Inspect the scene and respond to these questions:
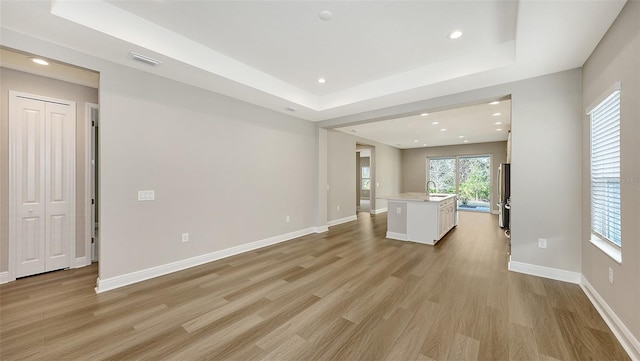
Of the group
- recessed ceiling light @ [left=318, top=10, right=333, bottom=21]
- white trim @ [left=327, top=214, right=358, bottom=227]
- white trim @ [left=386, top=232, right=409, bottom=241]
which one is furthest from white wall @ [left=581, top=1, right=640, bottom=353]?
white trim @ [left=327, top=214, right=358, bottom=227]

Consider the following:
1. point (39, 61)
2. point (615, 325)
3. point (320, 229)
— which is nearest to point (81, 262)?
point (39, 61)

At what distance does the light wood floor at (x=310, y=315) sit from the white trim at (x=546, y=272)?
129mm

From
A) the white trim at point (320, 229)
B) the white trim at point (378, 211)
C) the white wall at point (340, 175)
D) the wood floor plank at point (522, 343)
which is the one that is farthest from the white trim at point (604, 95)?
the white trim at point (378, 211)

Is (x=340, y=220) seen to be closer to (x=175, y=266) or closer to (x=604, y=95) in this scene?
(x=175, y=266)

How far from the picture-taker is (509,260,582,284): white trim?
298 cm

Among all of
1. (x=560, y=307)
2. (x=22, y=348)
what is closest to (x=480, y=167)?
(x=560, y=307)

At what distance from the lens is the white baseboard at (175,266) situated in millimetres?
2834

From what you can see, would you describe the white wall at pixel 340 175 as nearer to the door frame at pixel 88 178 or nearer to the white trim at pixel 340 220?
the white trim at pixel 340 220

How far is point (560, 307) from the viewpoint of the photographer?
242 centimetres

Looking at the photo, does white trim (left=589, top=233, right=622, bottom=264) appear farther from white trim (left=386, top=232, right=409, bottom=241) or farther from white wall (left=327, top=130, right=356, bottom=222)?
white wall (left=327, top=130, right=356, bottom=222)

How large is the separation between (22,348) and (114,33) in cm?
282

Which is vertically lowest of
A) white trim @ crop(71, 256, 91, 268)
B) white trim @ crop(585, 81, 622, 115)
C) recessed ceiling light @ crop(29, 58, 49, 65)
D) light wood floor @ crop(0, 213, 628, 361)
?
light wood floor @ crop(0, 213, 628, 361)

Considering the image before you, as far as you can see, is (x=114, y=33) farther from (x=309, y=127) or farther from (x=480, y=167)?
(x=480, y=167)

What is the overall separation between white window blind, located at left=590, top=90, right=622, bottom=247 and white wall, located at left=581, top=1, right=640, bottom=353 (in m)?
0.18
